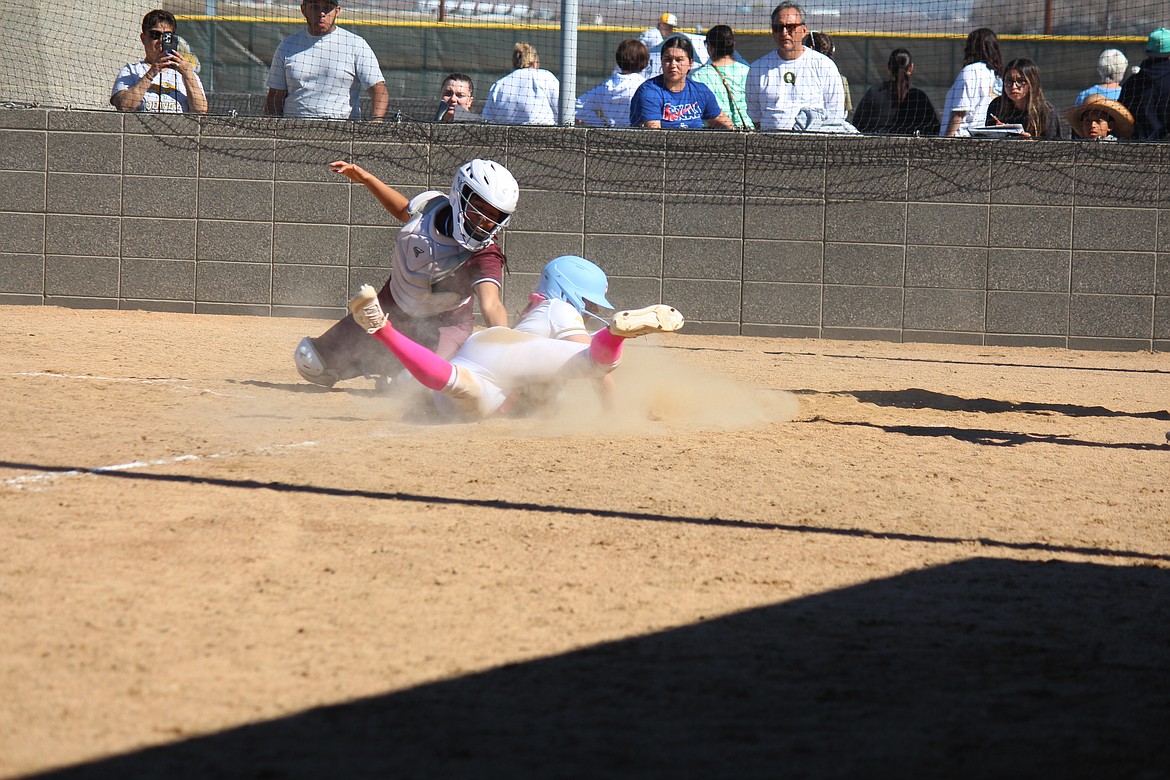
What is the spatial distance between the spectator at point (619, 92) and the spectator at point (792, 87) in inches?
43.9

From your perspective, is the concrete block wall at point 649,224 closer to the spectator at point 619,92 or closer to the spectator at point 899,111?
the spectator at point 899,111

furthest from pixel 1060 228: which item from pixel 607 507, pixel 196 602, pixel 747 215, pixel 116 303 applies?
pixel 196 602

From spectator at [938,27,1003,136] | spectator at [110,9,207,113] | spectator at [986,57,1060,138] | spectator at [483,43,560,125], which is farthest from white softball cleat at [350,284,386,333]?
spectator at [986,57,1060,138]

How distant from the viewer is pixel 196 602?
11.0 ft

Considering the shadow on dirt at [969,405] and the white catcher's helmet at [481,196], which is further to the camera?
the shadow on dirt at [969,405]

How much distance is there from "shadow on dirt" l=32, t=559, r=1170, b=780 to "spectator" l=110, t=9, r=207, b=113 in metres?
9.49

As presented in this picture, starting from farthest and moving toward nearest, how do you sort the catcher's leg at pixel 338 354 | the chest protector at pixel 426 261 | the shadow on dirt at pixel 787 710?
the catcher's leg at pixel 338 354 < the chest protector at pixel 426 261 < the shadow on dirt at pixel 787 710

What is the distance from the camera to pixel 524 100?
11438mm

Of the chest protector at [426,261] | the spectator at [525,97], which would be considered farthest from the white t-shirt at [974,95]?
the chest protector at [426,261]

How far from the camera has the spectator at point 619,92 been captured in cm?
1146

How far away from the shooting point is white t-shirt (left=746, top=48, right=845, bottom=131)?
11211mm

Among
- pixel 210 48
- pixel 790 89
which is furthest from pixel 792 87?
pixel 210 48

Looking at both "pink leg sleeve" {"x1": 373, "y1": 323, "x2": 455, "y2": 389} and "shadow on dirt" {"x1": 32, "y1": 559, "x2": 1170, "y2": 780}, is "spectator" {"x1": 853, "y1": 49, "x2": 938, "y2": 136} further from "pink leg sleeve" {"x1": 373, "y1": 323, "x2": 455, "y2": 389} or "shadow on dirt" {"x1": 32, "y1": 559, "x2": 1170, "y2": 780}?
"shadow on dirt" {"x1": 32, "y1": 559, "x2": 1170, "y2": 780}

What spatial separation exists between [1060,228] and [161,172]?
26.8 feet
